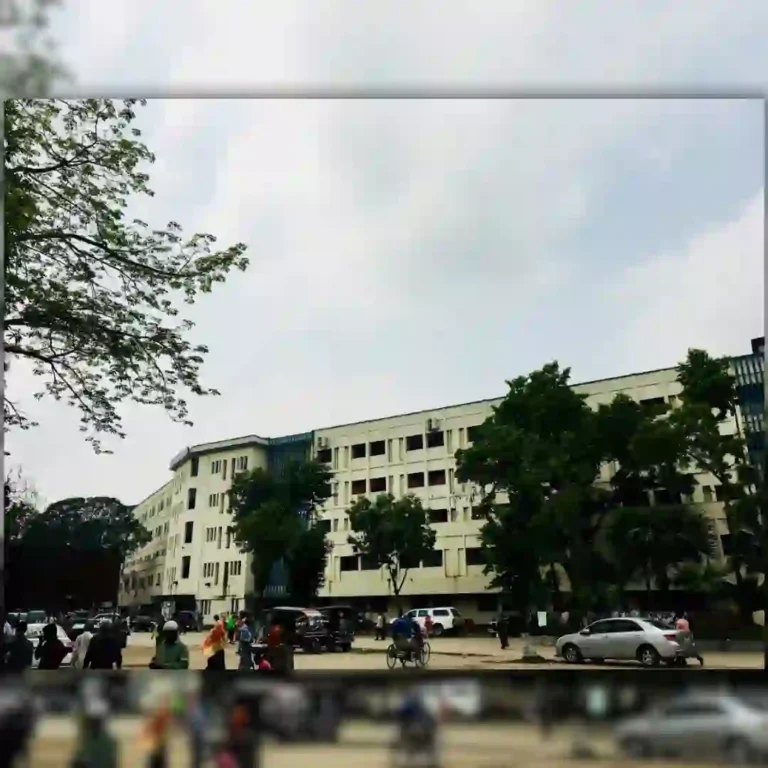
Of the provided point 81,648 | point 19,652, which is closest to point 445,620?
point 81,648

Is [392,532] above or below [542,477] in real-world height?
below

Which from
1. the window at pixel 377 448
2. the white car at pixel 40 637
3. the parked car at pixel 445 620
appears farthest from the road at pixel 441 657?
the window at pixel 377 448

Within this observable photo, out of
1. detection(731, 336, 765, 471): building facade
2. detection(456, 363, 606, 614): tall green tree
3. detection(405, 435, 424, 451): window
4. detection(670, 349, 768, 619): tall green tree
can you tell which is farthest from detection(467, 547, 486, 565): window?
detection(731, 336, 765, 471): building facade

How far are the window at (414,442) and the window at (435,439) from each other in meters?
0.20

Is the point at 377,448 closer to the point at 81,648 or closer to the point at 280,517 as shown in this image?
the point at 280,517

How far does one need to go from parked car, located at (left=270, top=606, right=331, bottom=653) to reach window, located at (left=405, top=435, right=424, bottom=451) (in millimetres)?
2639

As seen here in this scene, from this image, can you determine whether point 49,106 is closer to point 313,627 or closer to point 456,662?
point 313,627

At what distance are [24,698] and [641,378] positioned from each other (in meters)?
7.10

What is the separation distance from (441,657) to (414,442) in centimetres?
259

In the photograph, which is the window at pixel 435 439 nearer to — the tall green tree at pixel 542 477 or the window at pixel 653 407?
the tall green tree at pixel 542 477

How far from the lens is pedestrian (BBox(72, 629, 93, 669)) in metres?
4.63

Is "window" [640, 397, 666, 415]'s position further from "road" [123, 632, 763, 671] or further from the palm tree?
"road" [123, 632, 763, 671]

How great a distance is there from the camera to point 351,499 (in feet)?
23.4

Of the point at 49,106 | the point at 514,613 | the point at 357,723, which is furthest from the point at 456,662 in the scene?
the point at 49,106
